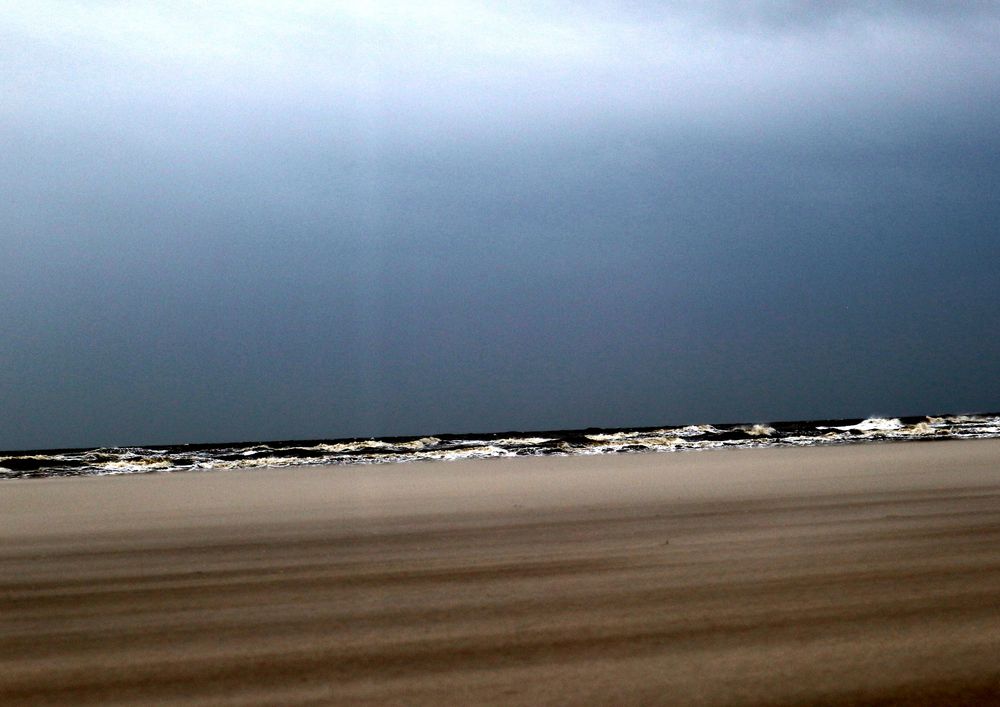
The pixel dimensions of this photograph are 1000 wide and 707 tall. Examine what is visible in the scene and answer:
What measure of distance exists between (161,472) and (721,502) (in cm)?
595

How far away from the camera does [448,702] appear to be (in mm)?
1384

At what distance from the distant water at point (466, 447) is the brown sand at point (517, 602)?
18.4 feet

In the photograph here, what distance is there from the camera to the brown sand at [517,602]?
4.85 ft

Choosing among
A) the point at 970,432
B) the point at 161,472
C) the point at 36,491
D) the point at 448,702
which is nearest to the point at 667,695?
the point at 448,702

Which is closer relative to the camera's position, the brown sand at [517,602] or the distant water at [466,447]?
the brown sand at [517,602]

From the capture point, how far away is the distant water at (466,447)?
9883mm

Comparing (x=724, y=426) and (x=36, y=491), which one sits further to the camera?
(x=724, y=426)

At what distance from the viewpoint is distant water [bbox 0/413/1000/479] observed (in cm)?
988

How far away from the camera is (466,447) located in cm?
1161

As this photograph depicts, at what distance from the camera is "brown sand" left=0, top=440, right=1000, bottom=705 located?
1.48 meters

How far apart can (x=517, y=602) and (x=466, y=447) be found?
957cm

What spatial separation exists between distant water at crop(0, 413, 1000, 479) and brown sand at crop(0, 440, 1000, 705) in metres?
5.60

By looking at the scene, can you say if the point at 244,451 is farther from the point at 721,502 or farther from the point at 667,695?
the point at 667,695

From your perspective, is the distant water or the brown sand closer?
the brown sand
